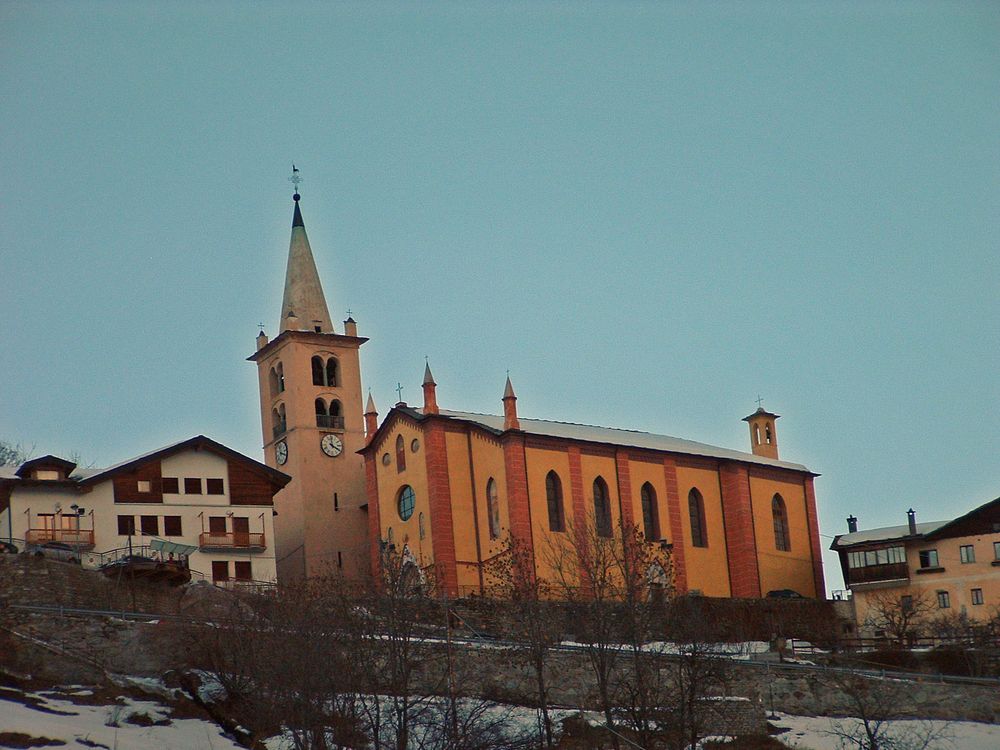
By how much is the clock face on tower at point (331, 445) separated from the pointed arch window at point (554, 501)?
1481 cm

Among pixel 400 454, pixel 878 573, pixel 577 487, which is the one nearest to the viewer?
pixel 577 487

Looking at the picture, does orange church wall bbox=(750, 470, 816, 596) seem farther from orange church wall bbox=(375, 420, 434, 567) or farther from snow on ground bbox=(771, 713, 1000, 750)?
snow on ground bbox=(771, 713, 1000, 750)

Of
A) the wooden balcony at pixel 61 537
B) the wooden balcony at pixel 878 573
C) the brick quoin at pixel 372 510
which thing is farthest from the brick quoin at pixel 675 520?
the wooden balcony at pixel 61 537

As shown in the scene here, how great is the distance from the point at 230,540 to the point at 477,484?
46.8 ft

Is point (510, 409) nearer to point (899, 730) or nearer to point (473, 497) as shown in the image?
point (473, 497)

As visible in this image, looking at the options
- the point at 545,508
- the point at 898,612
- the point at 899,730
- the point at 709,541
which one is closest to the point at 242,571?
the point at 545,508

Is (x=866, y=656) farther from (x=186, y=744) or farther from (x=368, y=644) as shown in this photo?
(x=186, y=744)

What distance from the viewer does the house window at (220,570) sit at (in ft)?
272

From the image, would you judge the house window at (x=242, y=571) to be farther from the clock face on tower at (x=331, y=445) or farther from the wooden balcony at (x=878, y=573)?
the wooden balcony at (x=878, y=573)

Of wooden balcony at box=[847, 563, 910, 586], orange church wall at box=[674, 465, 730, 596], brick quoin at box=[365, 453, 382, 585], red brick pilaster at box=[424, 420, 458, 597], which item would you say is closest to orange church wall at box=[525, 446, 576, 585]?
red brick pilaster at box=[424, 420, 458, 597]

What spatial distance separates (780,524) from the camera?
103062 millimetres

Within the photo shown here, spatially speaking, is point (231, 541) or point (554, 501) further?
point (554, 501)

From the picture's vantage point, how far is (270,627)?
213 ft

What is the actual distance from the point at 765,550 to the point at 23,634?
156ft
